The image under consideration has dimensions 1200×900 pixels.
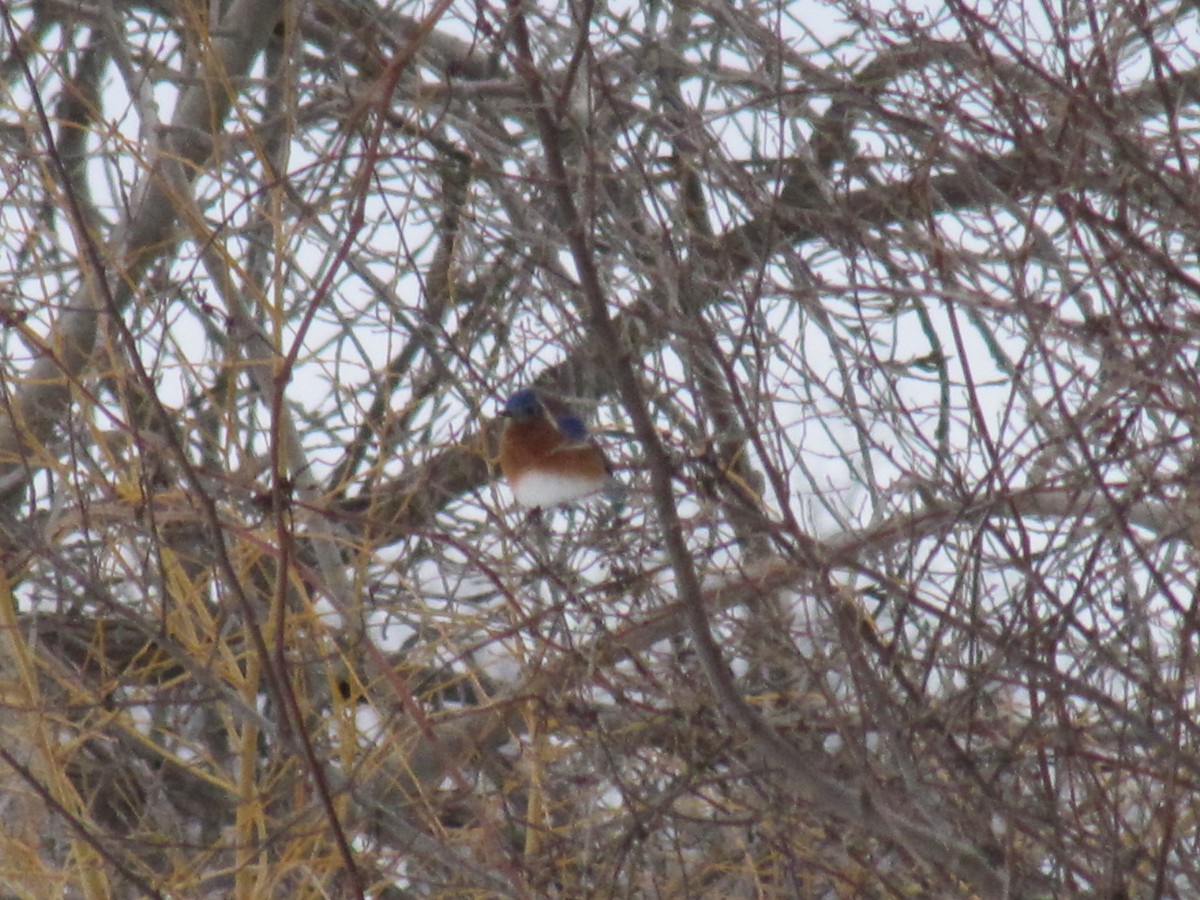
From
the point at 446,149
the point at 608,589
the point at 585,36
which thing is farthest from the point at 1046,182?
the point at 446,149

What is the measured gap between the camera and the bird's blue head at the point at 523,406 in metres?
4.06

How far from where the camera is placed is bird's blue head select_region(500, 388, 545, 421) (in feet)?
13.3

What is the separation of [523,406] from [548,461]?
276 millimetres

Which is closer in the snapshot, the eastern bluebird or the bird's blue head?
the bird's blue head

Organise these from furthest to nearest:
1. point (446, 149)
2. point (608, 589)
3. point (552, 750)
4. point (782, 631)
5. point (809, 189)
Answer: point (809, 189), point (552, 750), point (446, 149), point (608, 589), point (782, 631)

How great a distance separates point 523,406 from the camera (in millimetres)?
4168

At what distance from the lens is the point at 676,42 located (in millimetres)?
5270

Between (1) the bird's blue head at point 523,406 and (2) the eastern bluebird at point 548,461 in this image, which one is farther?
(2) the eastern bluebird at point 548,461

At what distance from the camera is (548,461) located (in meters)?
4.39

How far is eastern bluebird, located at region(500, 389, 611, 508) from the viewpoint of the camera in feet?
14.2

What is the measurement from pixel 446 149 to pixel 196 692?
7.54 ft

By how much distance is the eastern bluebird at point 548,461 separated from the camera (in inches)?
170

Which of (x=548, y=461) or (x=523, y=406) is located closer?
(x=523, y=406)

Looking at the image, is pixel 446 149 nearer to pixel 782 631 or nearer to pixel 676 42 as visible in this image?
pixel 782 631
